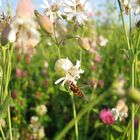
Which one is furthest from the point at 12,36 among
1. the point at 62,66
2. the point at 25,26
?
the point at 62,66

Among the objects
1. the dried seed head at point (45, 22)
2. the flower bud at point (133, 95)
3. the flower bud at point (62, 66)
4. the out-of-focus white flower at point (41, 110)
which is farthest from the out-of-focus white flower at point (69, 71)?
the out-of-focus white flower at point (41, 110)

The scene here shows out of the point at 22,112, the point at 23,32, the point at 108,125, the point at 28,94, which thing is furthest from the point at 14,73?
the point at 23,32

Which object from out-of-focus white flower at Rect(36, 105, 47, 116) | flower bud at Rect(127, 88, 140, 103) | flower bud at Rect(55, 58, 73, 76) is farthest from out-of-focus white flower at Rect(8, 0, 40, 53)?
out-of-focus white flower at Rect(36, 105, 47, 116)

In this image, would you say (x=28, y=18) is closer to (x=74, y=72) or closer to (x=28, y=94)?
(x=74, y=72)

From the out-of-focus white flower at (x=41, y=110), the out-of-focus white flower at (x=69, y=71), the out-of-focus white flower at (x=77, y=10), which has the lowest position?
the out-of-focus white flower at (x=41, y=110)

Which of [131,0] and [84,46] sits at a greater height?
[131,0]

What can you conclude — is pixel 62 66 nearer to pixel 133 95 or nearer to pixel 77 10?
pixel 77 10

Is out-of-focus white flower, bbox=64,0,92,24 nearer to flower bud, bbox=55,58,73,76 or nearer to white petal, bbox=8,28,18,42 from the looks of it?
flower bud, bbox=55,58,73,76

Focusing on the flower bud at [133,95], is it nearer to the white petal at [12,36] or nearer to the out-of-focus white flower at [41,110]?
the white petal at [12,36]
